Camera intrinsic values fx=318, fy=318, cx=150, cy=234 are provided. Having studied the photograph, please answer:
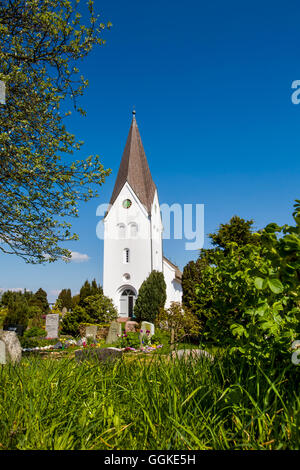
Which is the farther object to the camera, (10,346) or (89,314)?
(89,314)

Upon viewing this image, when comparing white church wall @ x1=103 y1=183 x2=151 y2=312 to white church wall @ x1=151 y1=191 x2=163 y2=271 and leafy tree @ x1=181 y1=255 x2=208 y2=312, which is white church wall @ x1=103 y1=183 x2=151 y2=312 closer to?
white church wall @ x1=151 y1=191 x2=163 y2=271

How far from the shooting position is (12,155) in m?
6.96

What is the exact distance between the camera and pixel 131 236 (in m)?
28.2

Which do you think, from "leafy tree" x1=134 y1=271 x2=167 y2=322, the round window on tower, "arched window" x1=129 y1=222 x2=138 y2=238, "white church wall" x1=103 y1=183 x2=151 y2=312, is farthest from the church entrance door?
the round window on tower

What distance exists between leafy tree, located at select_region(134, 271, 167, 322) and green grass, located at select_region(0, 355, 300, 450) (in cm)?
2093

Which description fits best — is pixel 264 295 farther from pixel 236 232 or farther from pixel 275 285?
pixel 236 232

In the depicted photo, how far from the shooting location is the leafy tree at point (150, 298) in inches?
937

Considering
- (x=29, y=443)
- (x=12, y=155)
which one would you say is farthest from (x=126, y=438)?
(x=12, y=155)

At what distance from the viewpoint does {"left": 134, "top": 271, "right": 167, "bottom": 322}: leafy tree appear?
23.8 metres

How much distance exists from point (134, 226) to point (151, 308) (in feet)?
26.0

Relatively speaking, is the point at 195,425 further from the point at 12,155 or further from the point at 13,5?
the point at 13,5

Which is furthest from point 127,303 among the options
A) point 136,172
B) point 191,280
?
point 191,280

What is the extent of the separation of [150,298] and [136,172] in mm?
12203
